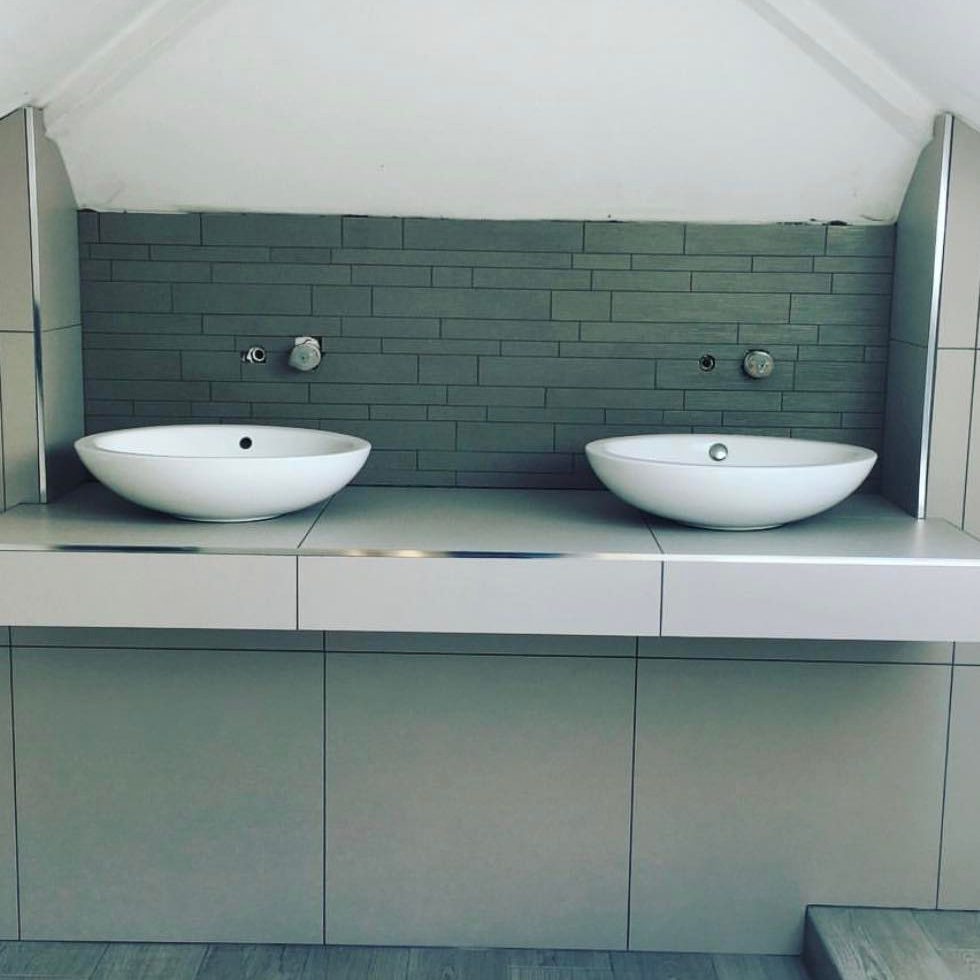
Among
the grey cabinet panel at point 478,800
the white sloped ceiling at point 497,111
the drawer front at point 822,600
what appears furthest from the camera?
the grey cabinet panel at point 478,800

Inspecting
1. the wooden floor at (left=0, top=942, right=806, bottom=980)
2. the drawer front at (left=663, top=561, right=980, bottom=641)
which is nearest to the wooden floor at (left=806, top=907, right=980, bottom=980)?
the wooden floor at (left=0, top=942, right=806, bottom=980)

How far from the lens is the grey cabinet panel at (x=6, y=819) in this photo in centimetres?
310

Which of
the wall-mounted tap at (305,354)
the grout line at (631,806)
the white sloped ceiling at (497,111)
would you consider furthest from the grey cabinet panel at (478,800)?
the white sloped ceiling at (497,111)

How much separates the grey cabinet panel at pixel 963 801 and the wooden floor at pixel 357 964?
0.40 metres

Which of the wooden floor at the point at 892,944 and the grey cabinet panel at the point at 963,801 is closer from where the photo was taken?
the wooden floor at the point at 892,944

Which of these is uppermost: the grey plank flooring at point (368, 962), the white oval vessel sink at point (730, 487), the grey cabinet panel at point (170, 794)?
the white oval vessel sink at point (730, 487)

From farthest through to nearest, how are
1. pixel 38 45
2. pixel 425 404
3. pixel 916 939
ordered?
1. pixel 425 404
2. pixel 916 939
3. pixel 38 45

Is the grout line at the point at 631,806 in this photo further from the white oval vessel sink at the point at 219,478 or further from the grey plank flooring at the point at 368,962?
the white oval vessel sink at the point at 219,478

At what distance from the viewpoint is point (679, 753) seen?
3.10 metres

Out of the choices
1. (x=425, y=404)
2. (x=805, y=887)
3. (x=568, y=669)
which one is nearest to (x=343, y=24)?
(x=425, y=404)

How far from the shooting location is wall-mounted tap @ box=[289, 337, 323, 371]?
3.13 metres

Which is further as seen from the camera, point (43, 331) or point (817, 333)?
point (817, 333)

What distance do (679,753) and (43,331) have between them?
64.6 inches

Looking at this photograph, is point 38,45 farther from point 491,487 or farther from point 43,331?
point 491,487
